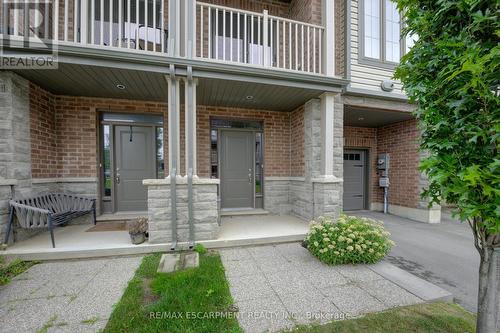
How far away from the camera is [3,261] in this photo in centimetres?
270

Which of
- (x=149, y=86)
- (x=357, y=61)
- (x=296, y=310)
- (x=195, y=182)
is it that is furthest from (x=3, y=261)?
(x=357, y=61)

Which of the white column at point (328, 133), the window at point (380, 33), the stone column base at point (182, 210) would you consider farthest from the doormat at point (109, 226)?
the window at point (380, 33)

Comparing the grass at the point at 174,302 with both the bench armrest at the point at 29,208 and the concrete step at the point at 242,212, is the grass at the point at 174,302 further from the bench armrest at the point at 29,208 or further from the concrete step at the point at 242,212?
the concrete step at the point at 242,212

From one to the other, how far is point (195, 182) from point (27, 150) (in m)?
2.77

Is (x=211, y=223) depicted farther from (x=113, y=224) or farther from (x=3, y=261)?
(x=3, y=261)

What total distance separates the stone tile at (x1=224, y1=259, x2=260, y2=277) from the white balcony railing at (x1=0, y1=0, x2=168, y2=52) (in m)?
3.35

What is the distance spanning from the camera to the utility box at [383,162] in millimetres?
6090

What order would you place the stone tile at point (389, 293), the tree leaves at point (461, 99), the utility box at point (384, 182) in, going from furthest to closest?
the utility box at point (384, 182) → the stone tile at point (389, 293) → the tree leaves at point (461, 99)

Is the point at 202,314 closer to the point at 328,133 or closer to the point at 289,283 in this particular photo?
the point at 289,283

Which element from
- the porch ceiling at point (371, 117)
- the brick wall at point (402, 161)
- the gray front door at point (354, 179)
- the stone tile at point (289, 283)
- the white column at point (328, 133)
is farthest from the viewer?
the gray front door at point (354, 179)

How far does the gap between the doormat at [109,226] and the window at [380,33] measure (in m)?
6.03

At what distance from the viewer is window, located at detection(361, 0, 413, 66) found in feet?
15.4

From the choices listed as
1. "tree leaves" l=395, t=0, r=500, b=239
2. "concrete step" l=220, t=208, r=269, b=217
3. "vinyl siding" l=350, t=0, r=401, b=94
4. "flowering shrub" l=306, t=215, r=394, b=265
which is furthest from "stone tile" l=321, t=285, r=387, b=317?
"vinyl siding" l=350, t=0, r=401, b=94

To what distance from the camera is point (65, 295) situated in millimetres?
2201
